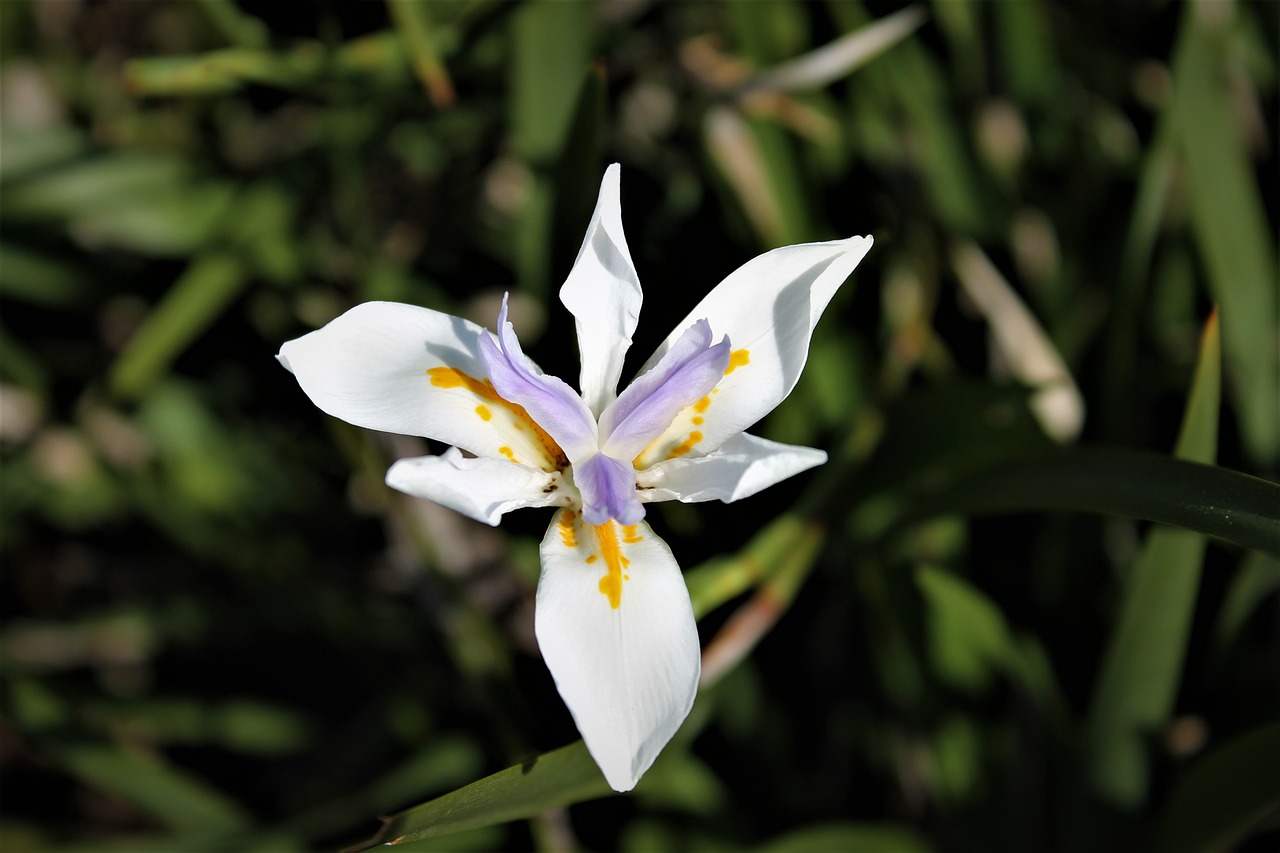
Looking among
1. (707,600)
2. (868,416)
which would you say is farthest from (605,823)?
(868,416)

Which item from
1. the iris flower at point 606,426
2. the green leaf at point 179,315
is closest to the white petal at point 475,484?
the iris flower at point 606,426

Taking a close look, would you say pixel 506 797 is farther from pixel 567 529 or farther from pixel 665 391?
pixel 665 391

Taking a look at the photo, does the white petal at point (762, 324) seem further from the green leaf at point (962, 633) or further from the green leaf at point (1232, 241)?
the green leaf at point (1232, 241)

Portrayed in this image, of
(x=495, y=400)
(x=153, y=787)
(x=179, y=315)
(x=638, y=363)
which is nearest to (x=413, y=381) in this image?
(x=495, y=400)

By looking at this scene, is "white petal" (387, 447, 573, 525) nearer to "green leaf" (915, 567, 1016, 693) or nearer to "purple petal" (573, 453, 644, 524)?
"purple petal" (573, 453, 644, 524)

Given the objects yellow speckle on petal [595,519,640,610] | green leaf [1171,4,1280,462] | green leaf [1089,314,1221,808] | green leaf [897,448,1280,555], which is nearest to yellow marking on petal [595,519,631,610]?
yellow speckle on petal [595,519,640,610]

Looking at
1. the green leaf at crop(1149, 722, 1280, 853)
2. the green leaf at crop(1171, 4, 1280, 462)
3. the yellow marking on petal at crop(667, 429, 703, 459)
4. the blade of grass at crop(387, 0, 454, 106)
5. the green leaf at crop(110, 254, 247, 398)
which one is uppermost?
the blade of grass at crop(387, 0, 454, 106)
